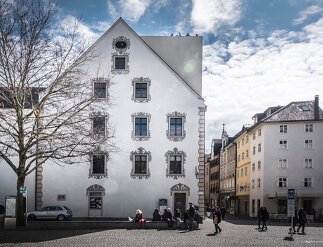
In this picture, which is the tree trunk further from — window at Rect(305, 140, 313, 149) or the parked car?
window at Rect(305, 140, 313, 149)

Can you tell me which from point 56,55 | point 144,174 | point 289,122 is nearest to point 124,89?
point 144,174

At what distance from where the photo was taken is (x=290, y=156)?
61406 mm

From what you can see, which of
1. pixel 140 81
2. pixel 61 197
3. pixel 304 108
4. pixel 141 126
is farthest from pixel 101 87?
pixel 304 108

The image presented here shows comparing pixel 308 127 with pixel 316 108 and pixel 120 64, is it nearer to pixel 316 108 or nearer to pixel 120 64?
pixel 316 108

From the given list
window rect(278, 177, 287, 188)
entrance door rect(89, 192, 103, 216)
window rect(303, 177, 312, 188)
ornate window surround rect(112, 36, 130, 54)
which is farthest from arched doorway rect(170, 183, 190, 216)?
window rect(303, 177, 312, 188)

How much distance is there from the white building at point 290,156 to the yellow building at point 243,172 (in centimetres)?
815

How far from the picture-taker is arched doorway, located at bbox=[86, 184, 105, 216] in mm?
39188

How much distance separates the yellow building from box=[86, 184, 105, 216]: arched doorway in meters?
35.5

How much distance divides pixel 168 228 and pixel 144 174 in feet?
33.5

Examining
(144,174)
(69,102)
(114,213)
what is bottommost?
(114,213)

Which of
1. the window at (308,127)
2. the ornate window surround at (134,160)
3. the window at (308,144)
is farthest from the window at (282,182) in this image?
the ornate window surround at (134,160)

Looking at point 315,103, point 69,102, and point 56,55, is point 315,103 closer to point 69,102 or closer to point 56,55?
point 69,102

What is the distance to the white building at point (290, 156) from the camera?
60.6 m

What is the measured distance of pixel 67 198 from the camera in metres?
39.2
